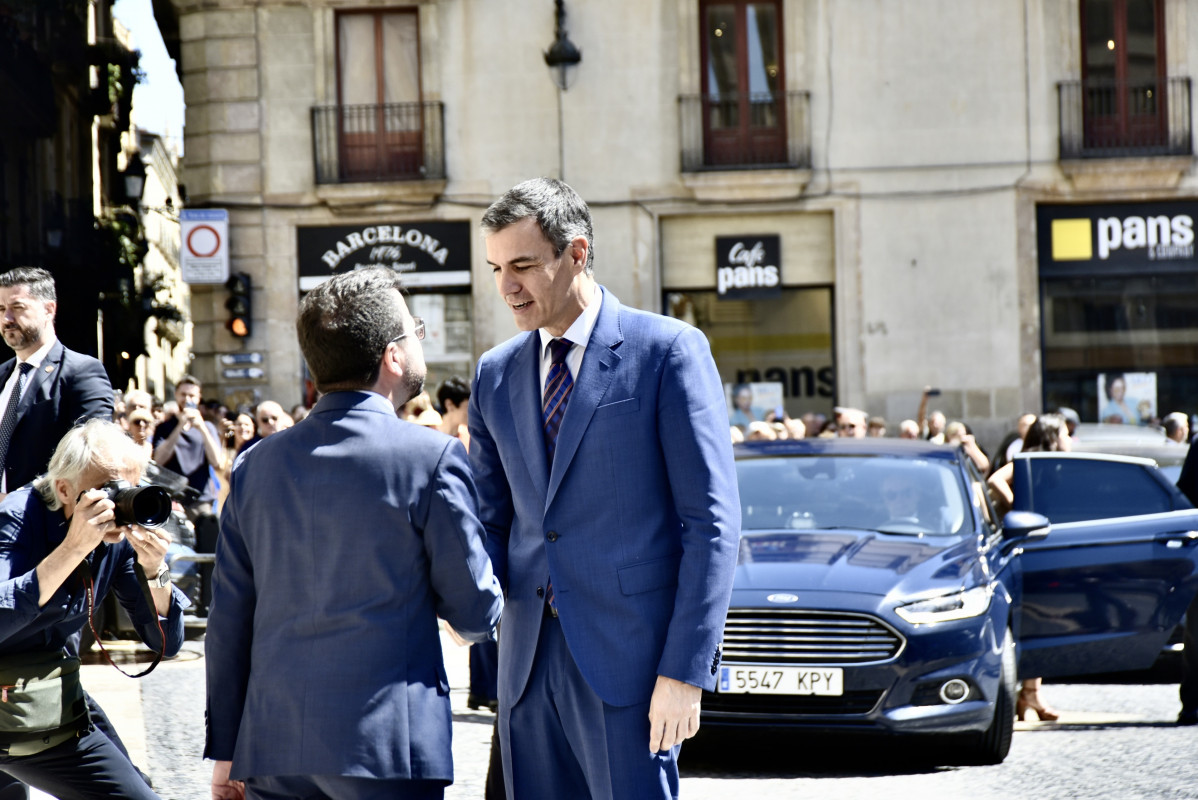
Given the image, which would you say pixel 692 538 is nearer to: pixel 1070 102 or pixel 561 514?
pixel 561 514

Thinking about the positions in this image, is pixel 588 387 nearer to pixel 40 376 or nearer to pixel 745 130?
pixel 40 376

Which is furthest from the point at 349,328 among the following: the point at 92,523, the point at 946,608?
Result: the point at 946,608

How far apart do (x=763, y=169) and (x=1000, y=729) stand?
14430 mm

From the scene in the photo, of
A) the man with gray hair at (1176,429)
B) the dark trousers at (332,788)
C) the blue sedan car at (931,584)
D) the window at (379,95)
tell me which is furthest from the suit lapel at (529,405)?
the window at (379,95)

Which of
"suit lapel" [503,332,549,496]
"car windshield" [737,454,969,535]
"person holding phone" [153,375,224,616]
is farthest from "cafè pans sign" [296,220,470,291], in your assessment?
"suit lapel" [503,332,549,496]

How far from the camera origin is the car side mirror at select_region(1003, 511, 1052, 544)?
726cm

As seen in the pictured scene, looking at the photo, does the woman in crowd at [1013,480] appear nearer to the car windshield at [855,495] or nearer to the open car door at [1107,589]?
the open car door at [1107,589]

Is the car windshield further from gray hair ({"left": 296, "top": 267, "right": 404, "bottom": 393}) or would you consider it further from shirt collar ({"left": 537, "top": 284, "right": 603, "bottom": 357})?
gray hair ({"left": 296, "top": 267, "right": 404, "bottom": 393})

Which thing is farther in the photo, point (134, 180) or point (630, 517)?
point (134, 180)

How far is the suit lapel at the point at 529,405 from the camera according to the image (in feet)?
10.7

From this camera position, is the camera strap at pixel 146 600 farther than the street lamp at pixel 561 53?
No

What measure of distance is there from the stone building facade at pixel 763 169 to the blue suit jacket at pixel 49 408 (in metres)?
15.0

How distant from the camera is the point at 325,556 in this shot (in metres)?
2.85

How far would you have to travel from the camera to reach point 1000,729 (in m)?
6.70
